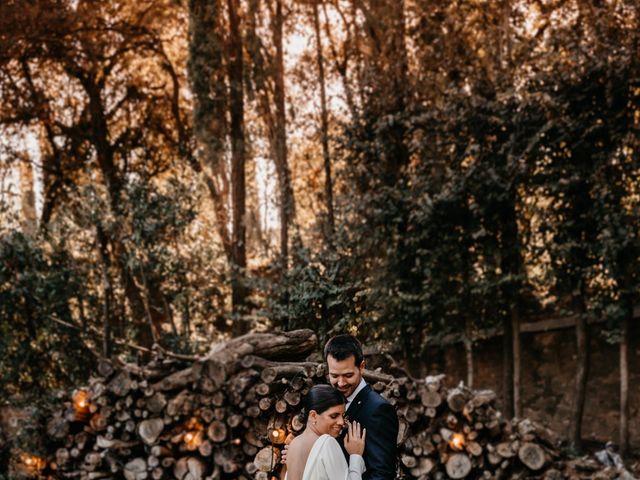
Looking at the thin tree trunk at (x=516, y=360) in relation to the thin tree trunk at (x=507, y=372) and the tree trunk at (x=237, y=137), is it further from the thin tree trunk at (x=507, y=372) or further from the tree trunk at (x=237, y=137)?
the tree trunk at (x=237, y=137)

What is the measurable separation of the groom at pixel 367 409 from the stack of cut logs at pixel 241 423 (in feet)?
6.37

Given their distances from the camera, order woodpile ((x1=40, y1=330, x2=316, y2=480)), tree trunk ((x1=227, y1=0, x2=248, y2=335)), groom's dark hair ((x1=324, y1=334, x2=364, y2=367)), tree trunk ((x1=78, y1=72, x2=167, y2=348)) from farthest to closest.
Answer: tree trunk ((x1=227, y1=0, x2=248, y2=335)) → tree trunk ((x1=78, y1=72, x2=167, y2=348)) → woodpile ((x1=40, y1=330, x2=316, y2=480)) → groom's dark hair ((x1=324, y1=334, x2=364, y2=367))

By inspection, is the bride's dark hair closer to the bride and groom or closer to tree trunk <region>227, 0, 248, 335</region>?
the bride and groom

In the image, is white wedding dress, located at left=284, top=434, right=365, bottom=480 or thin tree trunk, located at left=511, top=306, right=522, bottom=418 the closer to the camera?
white wedding dress, located at left=284, top=434, right=365, bottom=480

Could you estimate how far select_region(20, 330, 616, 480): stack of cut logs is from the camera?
5.99m

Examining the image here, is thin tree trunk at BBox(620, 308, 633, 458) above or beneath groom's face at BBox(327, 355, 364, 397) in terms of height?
beneath

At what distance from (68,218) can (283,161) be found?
13.5 ft

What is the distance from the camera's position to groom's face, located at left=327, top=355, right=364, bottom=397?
316cm

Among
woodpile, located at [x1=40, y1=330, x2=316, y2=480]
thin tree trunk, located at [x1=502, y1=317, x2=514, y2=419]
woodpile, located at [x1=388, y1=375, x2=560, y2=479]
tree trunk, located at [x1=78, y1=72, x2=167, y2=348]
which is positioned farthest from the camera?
→ tree trunk, located at [x1=78, y1=72, x2=167, y2=348]

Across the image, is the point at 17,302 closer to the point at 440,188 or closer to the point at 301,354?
the point at 301,354

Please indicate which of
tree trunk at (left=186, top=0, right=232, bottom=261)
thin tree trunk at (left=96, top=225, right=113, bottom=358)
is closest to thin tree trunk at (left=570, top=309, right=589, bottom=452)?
tree trunk at (left=186, top=0, right=232, bottom=261)

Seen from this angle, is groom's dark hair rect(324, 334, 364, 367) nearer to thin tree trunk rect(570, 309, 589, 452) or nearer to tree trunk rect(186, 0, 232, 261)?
thin tree trunk rect(570, 309, 589, 452)

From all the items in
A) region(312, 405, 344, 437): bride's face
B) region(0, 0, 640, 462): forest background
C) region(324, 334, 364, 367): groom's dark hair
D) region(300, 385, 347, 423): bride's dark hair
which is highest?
region(0, 0, 640, 462): forest background

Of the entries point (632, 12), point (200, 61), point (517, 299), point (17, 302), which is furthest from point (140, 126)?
point (632, 12)
